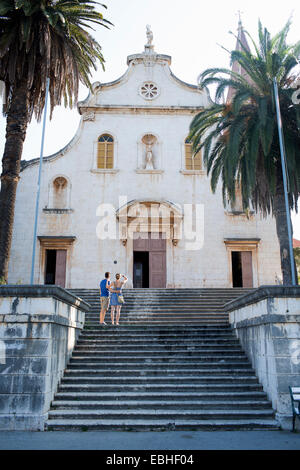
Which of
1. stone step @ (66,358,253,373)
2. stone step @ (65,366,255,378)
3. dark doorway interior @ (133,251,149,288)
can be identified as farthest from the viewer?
dark doorway interior @ (133,251,149,288)

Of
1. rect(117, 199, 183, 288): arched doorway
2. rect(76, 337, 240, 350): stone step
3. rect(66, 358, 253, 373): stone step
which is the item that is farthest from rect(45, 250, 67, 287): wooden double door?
rect(66, 358, 253, 373): stone step

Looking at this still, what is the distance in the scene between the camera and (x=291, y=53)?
1452cm

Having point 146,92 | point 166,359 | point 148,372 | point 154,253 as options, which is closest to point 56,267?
point 154,253

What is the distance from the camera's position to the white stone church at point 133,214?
20.4 metres

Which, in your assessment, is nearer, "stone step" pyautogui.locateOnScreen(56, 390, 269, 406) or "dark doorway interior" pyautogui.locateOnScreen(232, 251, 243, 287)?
"stone step" pyautogui.locateOnScreen(56, 390, 269, 406)

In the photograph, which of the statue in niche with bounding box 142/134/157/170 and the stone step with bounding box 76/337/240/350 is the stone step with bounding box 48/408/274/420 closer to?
the stone step with bounding box 76/337/240/350

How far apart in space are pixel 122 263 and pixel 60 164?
6.11 metres

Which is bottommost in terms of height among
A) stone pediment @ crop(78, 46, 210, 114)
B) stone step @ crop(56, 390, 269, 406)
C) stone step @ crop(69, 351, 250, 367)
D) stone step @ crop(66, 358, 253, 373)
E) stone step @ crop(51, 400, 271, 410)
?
stone step @ crop(51, 400, 271, 410)

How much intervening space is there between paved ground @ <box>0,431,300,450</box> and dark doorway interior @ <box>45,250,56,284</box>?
47.4ft

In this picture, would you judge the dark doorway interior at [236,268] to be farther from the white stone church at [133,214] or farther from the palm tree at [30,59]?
the palm tree at [30,59]

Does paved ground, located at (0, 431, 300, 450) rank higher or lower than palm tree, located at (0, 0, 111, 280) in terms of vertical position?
lower

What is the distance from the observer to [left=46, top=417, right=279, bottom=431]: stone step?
23.6 feet

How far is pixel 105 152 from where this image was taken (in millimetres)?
21938

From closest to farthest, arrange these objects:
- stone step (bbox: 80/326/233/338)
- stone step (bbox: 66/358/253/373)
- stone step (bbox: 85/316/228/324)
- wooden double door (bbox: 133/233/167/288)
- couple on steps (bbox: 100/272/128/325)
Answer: stone step (bbox: 66/358/253/373) → stone step (bbox: 80/326/233/338) → couple on steps (bbox: 100/272/128/325) → stone step (bbox: 85/316/228/324) → wooden double door (bbox: 133/233/167/288)
